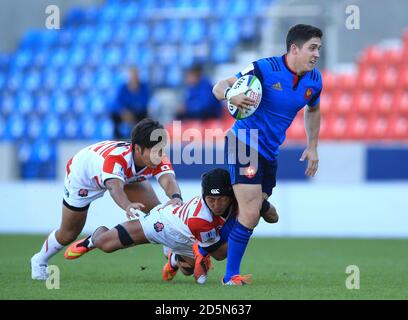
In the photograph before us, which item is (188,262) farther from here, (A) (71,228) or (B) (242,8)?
(B) (242,8)

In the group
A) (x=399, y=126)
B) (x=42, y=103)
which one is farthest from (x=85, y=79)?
(x=399, y=126)

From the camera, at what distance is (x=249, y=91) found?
809cm

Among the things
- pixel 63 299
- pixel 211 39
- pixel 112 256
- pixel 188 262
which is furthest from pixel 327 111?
pixel 63 299

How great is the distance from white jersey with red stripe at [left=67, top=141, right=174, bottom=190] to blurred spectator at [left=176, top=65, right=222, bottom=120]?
7277 millimetres

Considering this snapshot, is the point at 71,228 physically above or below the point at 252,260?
above

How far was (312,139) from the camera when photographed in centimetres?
898

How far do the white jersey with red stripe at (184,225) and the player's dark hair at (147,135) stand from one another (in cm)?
61

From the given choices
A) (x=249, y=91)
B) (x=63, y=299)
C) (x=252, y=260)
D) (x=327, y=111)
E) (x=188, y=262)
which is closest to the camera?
(x=63, y=299)

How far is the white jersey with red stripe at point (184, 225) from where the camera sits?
8500 mm

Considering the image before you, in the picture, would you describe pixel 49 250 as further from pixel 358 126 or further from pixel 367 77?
pixel 367 77

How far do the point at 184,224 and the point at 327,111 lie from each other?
941 cm

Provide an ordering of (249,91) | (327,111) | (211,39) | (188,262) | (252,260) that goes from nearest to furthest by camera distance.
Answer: (249,91) < (188,262) < (252,260) < (327,111) < (211,39)

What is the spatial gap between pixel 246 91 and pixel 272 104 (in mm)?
483
